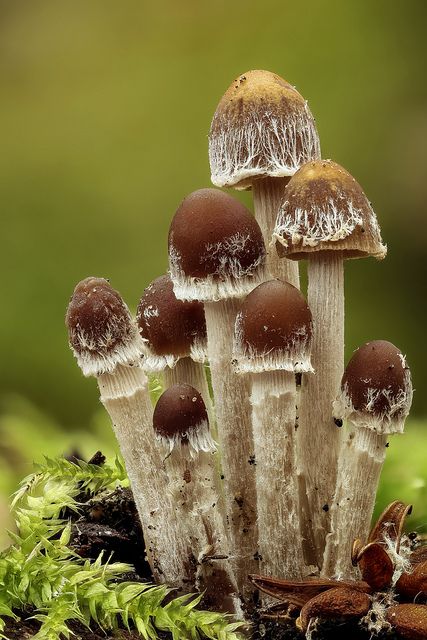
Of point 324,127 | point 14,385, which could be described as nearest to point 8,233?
point 14,385

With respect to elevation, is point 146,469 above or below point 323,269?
below

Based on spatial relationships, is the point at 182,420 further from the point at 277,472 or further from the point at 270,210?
the point at 270,210

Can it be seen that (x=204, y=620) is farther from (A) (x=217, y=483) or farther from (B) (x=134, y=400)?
(B) (x=134, y=400)

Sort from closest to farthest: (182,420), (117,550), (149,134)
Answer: (182,420), (117,550), (149,134)

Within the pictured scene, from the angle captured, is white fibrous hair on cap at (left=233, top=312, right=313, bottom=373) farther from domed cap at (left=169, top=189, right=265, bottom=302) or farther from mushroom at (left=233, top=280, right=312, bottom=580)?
domed cap at (left=169, top=189, right=265, bottom=302)

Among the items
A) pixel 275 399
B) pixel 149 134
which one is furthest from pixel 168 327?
pixel 149 134

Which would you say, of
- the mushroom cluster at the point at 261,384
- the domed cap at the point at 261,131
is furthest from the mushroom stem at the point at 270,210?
the domed cap at the point at 261,131
